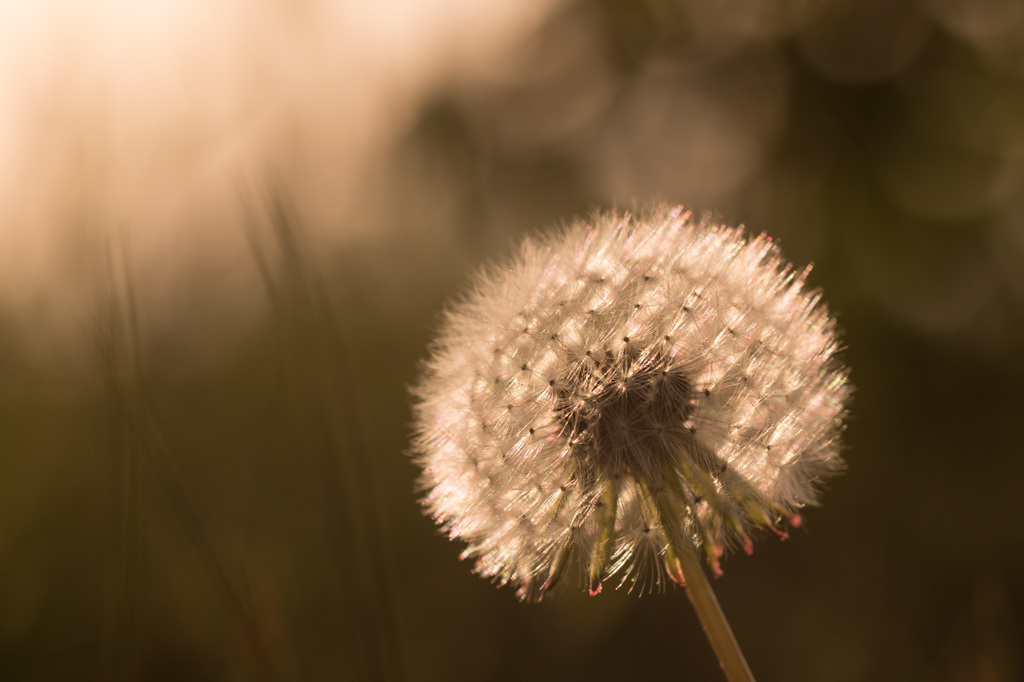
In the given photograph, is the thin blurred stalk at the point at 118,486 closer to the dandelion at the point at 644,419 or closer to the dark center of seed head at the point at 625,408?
the dandelion at the point at 644,419

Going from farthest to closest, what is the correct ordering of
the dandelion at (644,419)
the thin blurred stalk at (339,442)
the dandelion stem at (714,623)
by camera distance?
the dandelion at (644,419) → the dandelion stem at (714,623) → the thin blurred stalk at (339,442)

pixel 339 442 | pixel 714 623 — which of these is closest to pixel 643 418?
pixel 714 623

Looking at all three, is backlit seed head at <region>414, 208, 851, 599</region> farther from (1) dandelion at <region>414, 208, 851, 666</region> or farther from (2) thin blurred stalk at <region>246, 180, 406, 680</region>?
(2) thin blurred stalk at <region>246, 180, 406, 680</region>

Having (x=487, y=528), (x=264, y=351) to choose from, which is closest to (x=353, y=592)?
(x=487, y=528)

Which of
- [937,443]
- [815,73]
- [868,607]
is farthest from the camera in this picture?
[815,73]

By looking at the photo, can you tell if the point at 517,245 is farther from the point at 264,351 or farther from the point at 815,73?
the point at 815,73

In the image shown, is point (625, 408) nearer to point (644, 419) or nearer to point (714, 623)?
point (644, 419)

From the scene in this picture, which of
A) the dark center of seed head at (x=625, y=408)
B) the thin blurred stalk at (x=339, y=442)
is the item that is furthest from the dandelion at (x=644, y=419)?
the thin blurred stalk at (x=339, y=442)
